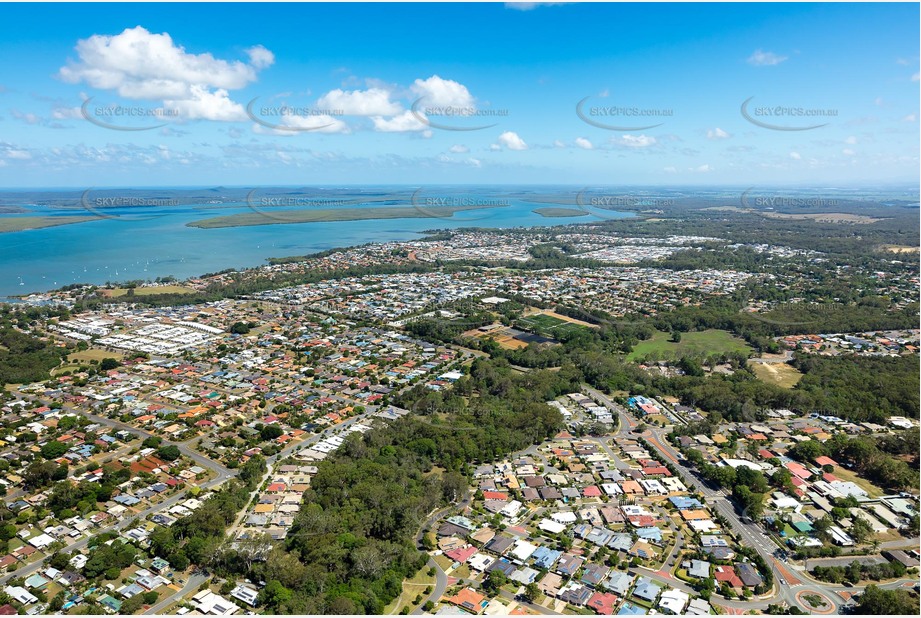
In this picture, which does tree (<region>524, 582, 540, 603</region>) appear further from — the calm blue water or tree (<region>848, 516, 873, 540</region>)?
the calm blue water

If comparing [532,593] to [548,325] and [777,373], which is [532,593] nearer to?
[777,373]

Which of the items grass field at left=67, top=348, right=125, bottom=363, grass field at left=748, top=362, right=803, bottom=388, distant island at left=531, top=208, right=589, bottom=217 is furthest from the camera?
distant island at left=531, top=208, right=589, bottom=217

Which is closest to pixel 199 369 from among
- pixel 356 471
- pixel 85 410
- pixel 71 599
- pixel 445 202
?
pixel 85 410

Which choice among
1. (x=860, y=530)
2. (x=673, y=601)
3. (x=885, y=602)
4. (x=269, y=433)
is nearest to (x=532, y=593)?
(x=673, y=601)

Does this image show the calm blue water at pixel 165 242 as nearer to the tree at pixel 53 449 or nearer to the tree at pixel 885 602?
the tree at pixel 53 449

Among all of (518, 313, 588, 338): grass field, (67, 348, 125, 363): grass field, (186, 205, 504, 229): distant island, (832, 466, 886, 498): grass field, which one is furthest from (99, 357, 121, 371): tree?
(186, 205, 504, 229): distant island

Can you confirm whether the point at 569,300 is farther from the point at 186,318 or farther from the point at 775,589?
the point at 775,589
